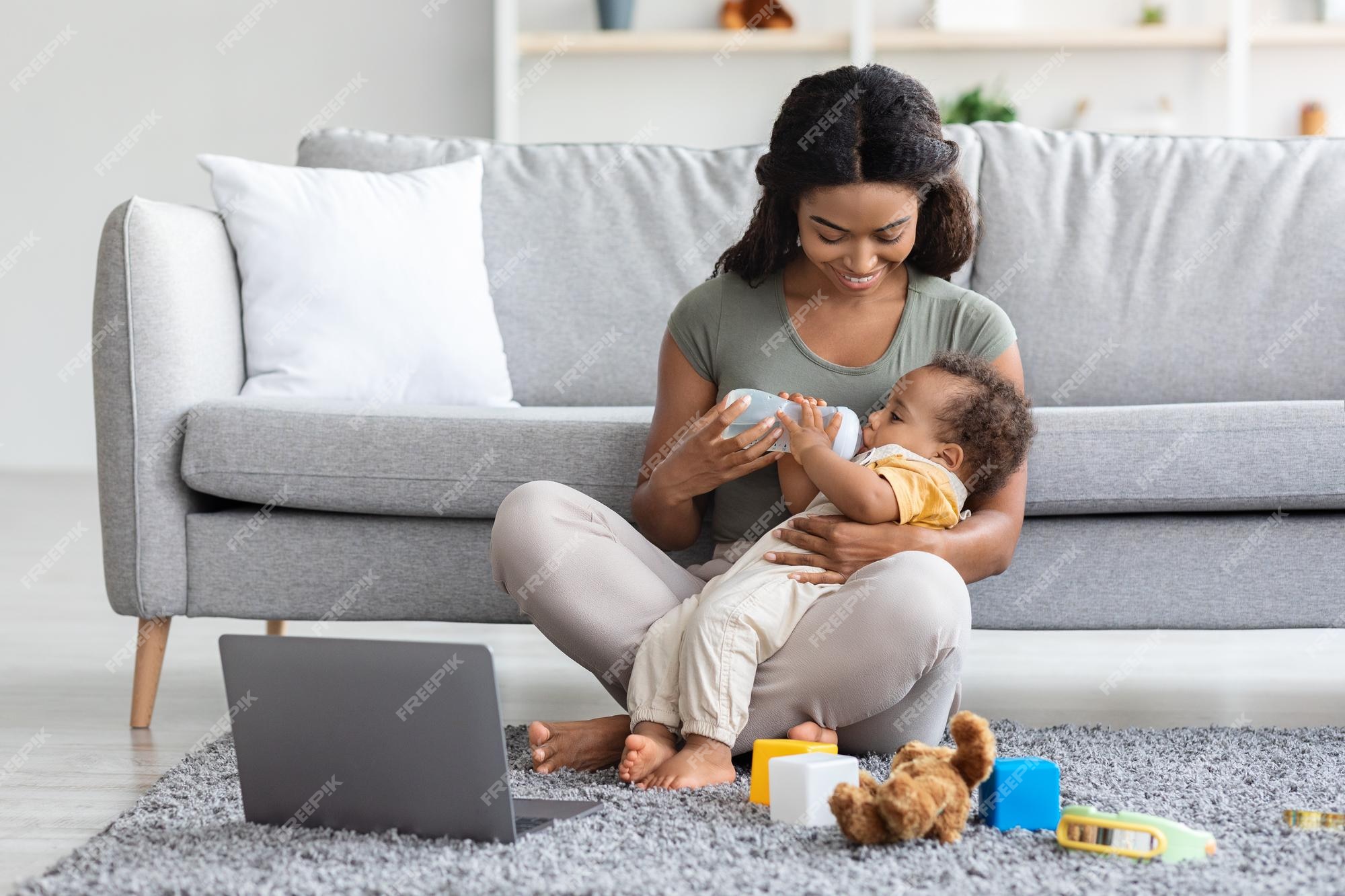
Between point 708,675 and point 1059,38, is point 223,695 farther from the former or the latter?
point 1059,38

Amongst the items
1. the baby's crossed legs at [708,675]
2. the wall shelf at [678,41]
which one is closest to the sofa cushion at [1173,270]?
the baby's crossed legs at [708,675]

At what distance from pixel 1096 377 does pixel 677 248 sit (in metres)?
0.73

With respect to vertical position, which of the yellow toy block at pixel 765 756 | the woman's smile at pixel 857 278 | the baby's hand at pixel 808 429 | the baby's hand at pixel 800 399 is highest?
the woman's smile at pixel 857 278

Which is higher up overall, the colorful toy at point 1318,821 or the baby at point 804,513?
the baby at point 804,513

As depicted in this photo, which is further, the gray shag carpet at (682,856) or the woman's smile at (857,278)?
the woman's smile at (857,278)

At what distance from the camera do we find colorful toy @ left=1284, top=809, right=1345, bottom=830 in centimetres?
119

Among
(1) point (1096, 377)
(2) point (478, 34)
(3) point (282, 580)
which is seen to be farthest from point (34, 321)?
(1) point (1096, 377)

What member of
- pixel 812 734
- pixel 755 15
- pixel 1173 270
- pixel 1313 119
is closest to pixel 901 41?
pixel 755 15

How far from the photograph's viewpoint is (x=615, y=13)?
421cm

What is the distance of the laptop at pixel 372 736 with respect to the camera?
1.06 meters

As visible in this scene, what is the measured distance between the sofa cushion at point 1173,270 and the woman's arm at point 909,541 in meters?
0.69

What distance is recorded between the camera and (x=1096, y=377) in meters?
2.13

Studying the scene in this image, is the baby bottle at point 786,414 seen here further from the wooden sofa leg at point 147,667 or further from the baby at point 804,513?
the wooden sofa leg at point 147,667

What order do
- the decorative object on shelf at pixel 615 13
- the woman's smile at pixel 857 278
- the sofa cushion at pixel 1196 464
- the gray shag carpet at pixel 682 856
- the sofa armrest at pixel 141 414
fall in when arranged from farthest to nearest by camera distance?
1. the decorative object on shelf at pixel 615 13
2. the sofa armrest at pixel 141 414
3. the sofa cushion at pixel 1196 464
4. the woman's smile at pixel 857 278
5. the gray shag carpet at pixel 682 856
